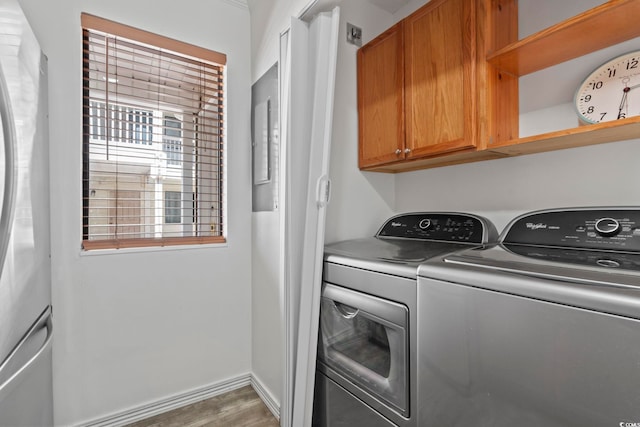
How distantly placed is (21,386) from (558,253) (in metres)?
1.78

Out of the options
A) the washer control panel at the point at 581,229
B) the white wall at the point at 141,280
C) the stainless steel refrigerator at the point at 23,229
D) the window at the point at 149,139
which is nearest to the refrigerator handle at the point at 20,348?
the stainless steel refrigerator at the point at 23,229

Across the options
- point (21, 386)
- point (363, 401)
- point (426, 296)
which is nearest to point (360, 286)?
point (426, 296)

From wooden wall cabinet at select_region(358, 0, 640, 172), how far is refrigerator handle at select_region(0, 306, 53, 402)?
1659 millimetres

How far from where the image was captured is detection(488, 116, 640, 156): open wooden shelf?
3.23ft

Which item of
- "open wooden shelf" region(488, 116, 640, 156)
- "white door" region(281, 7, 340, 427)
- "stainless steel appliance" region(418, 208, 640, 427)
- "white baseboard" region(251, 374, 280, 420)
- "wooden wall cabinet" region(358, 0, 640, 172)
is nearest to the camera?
"stainless steel appliance" region(418, 208, 640, 427)

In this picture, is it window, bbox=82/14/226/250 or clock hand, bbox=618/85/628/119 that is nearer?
clock hand, bbox=618/85/628/119

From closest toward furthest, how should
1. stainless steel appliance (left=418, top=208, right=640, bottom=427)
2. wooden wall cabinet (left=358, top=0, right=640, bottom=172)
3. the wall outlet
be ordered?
stainless steel appliance (left=418, top=208, right=640, bottom=427)
wooden wall cabinet (left=358, top=0, right=640, bottom=172)
the wall outlet

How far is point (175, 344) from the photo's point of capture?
1.75 metres

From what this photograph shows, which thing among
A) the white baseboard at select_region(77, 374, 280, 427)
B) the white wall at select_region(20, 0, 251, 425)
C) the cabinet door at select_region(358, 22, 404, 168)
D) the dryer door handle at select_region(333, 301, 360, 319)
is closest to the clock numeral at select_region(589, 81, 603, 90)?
the cabinet door at select_region(358, 22, 404, 168)

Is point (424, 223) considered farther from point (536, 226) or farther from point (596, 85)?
point (596, 85)

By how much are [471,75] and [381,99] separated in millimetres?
549

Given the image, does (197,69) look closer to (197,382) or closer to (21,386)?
(21,386)

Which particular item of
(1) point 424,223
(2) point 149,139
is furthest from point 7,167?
(1) point 424,223

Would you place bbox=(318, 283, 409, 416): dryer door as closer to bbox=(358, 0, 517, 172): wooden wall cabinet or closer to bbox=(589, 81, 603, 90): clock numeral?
bbox=(358, 0, 517, 172): wooden wall cabinet
